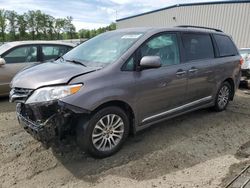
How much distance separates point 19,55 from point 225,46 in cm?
489

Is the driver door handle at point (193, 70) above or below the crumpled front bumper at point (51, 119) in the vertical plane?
above

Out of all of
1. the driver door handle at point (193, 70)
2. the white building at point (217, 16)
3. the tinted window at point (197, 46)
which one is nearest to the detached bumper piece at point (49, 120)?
the driver door handle at point (193, 70)

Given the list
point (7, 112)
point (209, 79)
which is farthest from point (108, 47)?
point (7, 112)

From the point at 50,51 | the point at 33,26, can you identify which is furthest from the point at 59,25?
the point at 50,51

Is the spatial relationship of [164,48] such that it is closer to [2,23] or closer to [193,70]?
[193,70]

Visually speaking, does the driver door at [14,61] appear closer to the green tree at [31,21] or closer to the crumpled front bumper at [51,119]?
the crumpled front bumper at [51,119]

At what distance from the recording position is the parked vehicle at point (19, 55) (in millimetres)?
6379

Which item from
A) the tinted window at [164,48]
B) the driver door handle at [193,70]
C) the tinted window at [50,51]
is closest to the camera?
the tinted window at [164,48]

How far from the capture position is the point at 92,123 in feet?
11.0

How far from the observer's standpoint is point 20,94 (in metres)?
3.46

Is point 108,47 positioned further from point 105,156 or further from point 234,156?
point 234,156

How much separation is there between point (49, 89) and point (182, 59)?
231cm

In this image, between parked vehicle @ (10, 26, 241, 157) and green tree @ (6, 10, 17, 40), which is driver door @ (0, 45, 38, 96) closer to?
parked vehicle @ (10, 26, 241, 157)

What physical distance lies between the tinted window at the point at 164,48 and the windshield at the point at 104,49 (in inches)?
8.5
